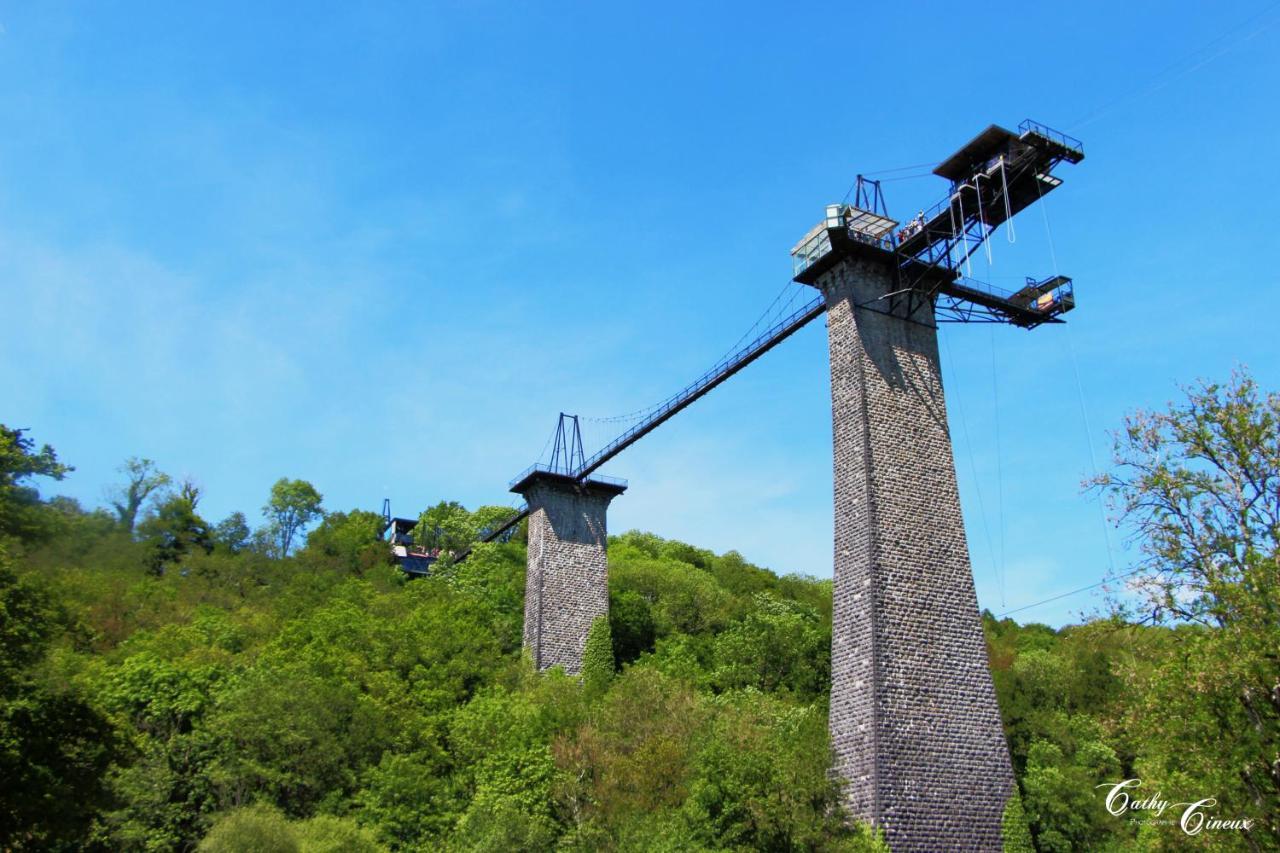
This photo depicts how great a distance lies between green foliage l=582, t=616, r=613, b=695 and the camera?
36.8m

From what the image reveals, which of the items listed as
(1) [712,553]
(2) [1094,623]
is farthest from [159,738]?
(1) [712,553]

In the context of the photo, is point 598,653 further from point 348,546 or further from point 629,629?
point 348,546

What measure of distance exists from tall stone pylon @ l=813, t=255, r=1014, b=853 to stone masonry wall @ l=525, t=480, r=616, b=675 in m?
16.4

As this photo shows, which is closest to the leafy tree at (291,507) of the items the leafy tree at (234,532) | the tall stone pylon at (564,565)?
the leafy tree at (234,532)

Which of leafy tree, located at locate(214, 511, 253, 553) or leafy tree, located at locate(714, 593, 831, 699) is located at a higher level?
leafy tree, located at locate(214, 511, 253, 553)

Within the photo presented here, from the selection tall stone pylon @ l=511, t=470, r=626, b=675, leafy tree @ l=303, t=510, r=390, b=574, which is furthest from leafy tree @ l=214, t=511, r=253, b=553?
tall stone pylon @ l=511, t=470, r=626, b=675

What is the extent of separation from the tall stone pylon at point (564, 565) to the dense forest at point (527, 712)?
1066 millimetres

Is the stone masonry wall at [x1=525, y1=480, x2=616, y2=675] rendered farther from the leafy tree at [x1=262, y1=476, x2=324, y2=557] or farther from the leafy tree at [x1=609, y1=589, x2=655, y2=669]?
the leafy tree at [x1=262, y1=476, x2=324, y2=557]

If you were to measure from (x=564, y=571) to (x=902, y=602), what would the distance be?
18773 millimetres

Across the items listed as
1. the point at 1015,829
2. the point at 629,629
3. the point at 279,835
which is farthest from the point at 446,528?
the point at 1015,829

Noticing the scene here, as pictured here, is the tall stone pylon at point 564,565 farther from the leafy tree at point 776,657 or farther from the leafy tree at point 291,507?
the leafy tree at point 291,507

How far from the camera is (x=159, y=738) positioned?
28.2 meters

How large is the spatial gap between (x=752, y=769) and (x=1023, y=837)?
20.5ft

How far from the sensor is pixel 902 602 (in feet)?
73.9
